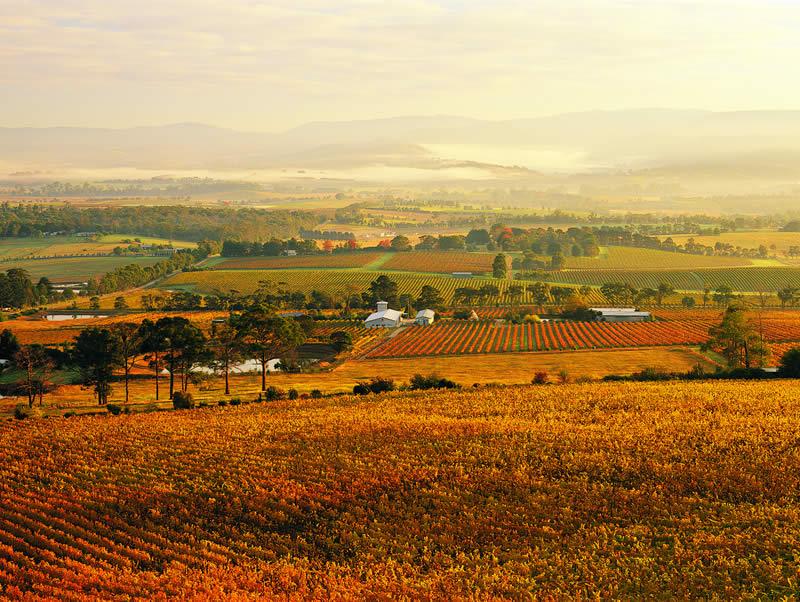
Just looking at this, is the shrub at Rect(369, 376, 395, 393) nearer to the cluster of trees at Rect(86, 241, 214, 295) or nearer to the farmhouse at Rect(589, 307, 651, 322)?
the farmhouse at Rect(589, 307, 651, 322)

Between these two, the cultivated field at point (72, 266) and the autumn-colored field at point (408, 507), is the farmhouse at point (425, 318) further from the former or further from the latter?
the cultivated field at point (72, 266)

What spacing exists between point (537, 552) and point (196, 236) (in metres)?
182

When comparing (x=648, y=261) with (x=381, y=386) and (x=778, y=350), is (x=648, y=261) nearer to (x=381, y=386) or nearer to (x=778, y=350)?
(x=778, y=350)

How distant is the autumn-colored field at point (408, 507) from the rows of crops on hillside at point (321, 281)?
72000 millimetres

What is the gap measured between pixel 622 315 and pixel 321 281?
1974 inches

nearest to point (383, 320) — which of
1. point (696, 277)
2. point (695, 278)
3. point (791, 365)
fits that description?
point (791, 365)

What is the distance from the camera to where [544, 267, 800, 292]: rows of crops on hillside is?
11250 cm

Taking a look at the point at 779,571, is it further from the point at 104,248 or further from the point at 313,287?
the point at 104,248

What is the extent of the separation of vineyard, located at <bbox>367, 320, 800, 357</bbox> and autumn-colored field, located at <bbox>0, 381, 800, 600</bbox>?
32.1 metres

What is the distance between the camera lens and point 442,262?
13600 cm

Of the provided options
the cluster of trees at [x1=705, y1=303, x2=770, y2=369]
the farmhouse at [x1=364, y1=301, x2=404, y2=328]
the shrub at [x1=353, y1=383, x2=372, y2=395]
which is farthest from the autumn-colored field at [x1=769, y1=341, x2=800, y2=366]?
the farmhouse at [x1=364, y1=301, x2=404, y2=328]

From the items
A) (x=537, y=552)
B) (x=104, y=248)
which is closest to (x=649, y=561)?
(x=537, y=552)

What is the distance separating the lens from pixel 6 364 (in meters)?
53.1

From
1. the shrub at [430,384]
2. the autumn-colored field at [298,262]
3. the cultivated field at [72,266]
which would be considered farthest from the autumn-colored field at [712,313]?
the cultivated field at [72,266]
